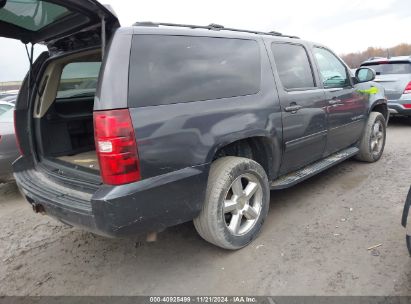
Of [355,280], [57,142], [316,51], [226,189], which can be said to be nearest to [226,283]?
[226,189]

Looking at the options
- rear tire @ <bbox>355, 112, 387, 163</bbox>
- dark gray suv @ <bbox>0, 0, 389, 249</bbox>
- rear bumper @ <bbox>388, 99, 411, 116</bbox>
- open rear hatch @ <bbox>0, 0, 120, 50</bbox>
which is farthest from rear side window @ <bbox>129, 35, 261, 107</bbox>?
rear bumper @ <bbox>388, 99, 411, 116</bbox>

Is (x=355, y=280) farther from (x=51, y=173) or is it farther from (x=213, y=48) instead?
(x=51, y=173)

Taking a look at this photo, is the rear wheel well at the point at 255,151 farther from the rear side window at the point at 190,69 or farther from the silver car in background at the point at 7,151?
the silver car in background at the point at 7,151

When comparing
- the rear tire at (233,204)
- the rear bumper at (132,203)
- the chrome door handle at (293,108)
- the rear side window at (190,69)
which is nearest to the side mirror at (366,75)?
the chrome door handle at (293,108)

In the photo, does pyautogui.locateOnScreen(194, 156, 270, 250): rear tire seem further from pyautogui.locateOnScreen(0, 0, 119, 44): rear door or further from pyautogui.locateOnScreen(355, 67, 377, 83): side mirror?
pyautogui.locateOnScreen(355, 67, 377, 83): side mirror

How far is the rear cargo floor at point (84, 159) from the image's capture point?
3.06 metres

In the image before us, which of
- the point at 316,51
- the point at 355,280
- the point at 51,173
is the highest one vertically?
the point at 316,51

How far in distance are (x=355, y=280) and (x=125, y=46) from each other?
230 cm

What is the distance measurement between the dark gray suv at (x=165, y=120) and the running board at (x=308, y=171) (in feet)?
0.07

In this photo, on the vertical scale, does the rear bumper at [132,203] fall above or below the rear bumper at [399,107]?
above

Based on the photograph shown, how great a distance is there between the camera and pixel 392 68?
809 cm

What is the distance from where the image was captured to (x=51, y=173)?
3047mm

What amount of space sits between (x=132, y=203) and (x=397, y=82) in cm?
753

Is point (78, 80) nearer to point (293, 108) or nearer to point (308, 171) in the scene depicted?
point (293, 108)
